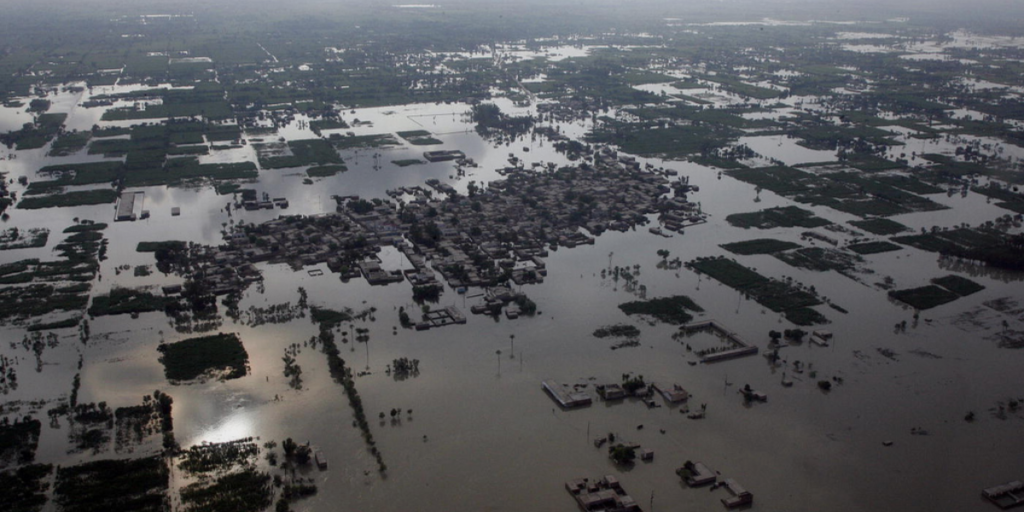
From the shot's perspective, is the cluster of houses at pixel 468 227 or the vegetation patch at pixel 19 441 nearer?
the vegetation patch at pixel 19 441

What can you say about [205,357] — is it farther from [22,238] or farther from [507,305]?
[22,238]

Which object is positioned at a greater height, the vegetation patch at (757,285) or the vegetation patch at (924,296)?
the vegetation patch at (757,285)

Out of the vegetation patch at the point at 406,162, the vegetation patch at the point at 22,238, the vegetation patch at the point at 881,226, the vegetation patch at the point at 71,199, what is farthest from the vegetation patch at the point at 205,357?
the vegetation patch at the point at 881,226

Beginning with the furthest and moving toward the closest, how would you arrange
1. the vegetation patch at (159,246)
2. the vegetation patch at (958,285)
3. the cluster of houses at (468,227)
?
the vegetation patch at (159,246)
the cluster of houses at (468,227)
the vegetation patch at (958,285)

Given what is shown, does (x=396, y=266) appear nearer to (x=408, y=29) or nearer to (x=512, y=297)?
(x=512, y=297)

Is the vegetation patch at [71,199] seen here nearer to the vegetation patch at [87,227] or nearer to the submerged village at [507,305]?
the submerged village at [507,305]

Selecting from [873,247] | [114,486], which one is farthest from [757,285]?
[114,486]
